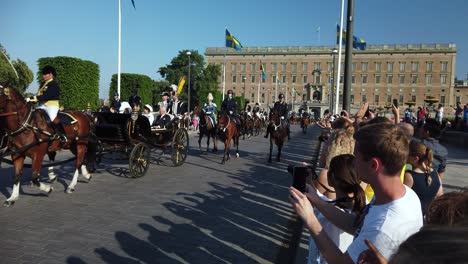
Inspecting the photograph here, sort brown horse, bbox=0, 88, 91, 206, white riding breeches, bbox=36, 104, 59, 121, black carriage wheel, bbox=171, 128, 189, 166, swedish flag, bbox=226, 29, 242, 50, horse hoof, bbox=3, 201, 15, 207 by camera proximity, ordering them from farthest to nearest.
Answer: swedish flag, bbox=226, 29, 242, 50
black carriage wheel, bbox=171, 128, 189, 166
white riding breeches, bbox=36, 104, 59, 121
brown horse, bbox=0, 88, 91, 206
horse hoof, bbox=3, 201, 15, 207

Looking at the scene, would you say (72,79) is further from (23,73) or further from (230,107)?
(23,73)

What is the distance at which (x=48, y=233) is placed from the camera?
189 inches

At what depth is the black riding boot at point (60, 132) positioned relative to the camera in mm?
6776

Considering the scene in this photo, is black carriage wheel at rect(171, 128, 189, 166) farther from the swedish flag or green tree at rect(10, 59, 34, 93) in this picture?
green tree at rect(10, 59, 34, 93)

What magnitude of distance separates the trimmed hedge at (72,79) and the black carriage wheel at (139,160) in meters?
11.8

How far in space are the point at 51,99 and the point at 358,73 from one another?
104 metres

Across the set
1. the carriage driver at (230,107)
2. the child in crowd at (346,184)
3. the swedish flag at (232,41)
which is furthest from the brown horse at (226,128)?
the swedish flag at (232,41)

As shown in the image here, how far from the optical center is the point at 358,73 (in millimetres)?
102875

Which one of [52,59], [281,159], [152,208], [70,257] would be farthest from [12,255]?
[52,59]

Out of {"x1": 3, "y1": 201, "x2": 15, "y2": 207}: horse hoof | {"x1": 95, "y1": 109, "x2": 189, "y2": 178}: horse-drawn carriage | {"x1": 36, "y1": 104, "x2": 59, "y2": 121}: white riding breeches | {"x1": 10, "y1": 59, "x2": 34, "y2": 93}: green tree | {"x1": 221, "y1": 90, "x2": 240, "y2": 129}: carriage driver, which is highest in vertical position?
{"x1": 10, "y1": 59, "x2": 34, "y2": 93}: green tree

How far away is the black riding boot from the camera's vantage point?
6776mm

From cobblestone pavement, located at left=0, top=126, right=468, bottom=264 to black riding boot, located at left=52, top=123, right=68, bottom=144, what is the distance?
3.25 ft

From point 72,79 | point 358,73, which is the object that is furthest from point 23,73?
point 358,73

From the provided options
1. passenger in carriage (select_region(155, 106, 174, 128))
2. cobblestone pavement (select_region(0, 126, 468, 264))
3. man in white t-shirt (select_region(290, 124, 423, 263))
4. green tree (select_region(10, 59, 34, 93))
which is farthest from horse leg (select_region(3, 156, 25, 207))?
green tree (select_region(10, 59, 34, 93))
